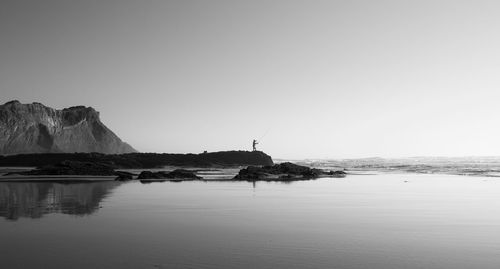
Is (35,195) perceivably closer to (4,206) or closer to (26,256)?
(4,206)

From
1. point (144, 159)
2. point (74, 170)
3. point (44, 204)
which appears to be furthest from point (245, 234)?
point (144, 159)

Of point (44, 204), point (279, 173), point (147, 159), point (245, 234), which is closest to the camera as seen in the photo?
point (245, 234)

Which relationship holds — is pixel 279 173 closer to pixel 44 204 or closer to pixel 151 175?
pixel 151 175

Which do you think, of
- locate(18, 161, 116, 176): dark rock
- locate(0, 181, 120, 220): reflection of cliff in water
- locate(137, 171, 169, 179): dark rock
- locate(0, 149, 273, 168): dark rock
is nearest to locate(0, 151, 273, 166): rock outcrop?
locate(0, 149, 273, 168): dark rock

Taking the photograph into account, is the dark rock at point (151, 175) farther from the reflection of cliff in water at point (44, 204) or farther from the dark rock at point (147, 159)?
the dark rock at point (147, 159)

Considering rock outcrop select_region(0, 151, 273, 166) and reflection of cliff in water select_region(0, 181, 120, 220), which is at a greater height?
rock outcrop select_region(0, 151, 273, 166)

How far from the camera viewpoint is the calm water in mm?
8672

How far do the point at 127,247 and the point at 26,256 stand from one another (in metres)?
2.10

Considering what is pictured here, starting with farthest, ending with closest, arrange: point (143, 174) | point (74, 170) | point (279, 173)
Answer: point (279, 173), point (74, 170), point (143, 174)

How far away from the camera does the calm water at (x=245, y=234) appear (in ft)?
28.5

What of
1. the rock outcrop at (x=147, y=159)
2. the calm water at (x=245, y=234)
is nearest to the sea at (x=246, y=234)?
the calm water at (x=245, y=234)

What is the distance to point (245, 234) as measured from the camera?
11.6 m

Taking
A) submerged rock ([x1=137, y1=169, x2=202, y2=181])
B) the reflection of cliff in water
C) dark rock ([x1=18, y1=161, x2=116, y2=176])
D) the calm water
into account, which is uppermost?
dark rock ([x1=18, y1=161, x2=116, y2=176])

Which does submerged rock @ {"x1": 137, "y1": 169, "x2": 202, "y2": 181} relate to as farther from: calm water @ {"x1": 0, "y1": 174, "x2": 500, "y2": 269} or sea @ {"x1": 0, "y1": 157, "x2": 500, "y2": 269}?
calm water @ {"x1": 0, "y1": 174, "x2": 500, "y2": 269}
